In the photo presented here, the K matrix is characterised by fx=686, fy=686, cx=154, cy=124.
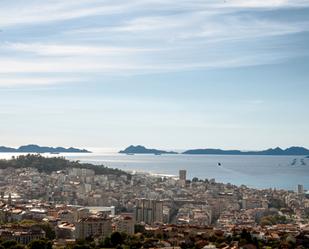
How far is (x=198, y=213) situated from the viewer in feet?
72.7

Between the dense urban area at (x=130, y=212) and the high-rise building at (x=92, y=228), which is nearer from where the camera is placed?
the dense urban area at (x=130, y=212)

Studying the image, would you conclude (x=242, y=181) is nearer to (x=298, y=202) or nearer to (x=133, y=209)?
(x=298, y=202)

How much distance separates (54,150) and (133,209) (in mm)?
78324

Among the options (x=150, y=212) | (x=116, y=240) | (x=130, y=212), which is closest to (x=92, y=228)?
(x=116, y=240)

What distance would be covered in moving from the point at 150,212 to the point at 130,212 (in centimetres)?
149

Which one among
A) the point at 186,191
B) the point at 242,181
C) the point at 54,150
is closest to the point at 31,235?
the point at 186,191

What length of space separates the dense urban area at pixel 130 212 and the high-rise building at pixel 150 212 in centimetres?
3

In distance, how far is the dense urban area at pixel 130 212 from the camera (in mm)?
14258

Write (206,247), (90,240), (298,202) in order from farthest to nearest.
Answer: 1. (298,202)
2. (90,240)
3. (206,247)

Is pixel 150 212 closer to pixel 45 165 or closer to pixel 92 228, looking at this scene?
pixel 92 228

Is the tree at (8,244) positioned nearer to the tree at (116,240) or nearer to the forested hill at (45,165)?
the tree at (116,240)

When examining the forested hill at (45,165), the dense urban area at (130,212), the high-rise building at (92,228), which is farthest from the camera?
the forested hill at (45,165)

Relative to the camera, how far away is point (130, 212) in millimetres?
23047

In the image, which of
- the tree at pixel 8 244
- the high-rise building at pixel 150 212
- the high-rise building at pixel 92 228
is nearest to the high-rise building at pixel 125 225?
the high-rise building at pixel 92 228
